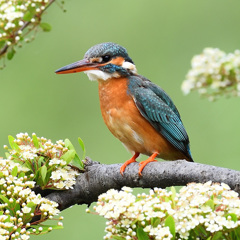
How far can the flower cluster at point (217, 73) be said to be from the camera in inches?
81.4

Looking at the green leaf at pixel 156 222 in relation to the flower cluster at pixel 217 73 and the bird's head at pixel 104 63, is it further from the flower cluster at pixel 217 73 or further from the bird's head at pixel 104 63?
the flower cluster at pixel 217 73

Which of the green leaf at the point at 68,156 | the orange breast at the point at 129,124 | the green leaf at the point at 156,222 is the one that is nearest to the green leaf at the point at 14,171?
the green leaf at the point at 68,156

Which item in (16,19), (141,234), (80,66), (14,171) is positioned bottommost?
(141,234)

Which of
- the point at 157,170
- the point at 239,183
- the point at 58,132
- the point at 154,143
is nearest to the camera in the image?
the point at 239,183

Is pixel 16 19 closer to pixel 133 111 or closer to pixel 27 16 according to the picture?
pixel 27 16

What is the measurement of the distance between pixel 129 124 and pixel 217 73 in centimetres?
38

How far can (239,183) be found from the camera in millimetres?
1390

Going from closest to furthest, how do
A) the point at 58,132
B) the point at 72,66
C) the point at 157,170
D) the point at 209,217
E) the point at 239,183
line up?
the point at 209,217 < the point at 239,183 < the point at 157,170 < the point at 72,66 < the point at 58,132

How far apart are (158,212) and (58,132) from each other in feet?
9.01

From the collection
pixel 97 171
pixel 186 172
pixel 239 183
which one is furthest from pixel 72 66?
pixel 239 183

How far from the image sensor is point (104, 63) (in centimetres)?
199

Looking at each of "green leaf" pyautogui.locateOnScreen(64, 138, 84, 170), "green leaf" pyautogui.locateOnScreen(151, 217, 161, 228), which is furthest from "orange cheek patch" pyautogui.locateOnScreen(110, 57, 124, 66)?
"green leaf" pyautogui.locateOnScreen(151, 217, 161, 228)

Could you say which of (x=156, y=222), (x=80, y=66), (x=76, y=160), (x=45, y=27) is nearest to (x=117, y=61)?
(x=80, y=66)

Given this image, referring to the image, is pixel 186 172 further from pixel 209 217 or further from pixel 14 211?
pixel 14 211
